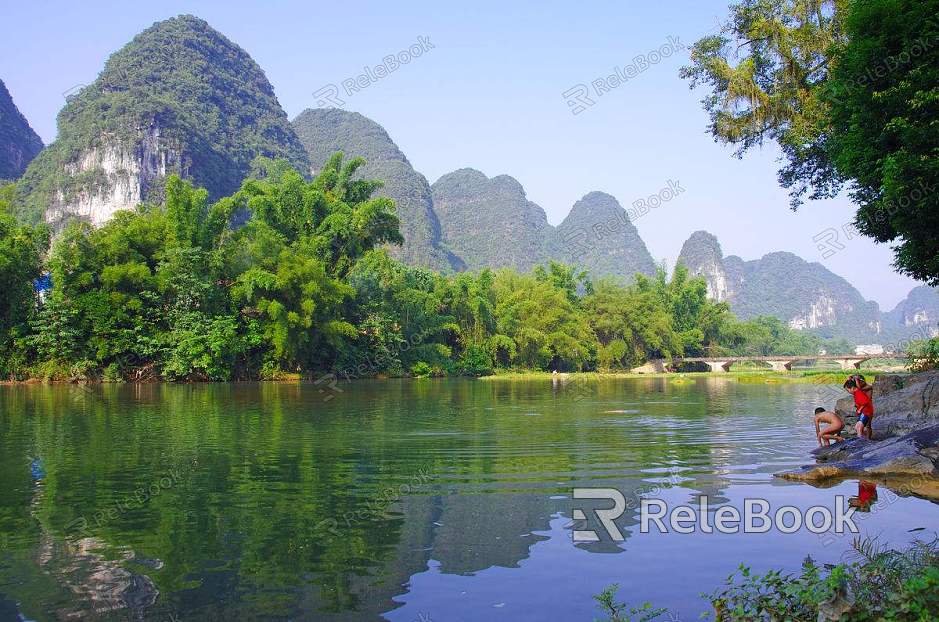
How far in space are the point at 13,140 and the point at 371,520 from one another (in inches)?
6765

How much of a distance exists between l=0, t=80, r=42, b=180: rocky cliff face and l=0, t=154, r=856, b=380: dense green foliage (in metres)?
107

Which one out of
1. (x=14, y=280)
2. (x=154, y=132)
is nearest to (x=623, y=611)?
(x=14, y=280)

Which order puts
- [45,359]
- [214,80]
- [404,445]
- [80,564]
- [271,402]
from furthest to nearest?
1. [214,80]
2. [45,359]
3. [271,402]
4. [404,445]
5. [80,564]

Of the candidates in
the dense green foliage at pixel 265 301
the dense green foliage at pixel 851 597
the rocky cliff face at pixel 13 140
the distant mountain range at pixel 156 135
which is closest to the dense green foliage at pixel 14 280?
the dense green foliage at pixel 265 301

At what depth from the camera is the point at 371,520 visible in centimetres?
916

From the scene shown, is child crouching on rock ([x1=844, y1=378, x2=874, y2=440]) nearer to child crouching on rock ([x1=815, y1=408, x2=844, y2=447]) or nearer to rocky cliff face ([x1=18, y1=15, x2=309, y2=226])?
child crouching on rock ([x1=815, y1=408, x2=844, y2=447])

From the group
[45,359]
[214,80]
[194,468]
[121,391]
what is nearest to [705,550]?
[194,468]

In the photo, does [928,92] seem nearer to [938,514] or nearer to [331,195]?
[938,514]

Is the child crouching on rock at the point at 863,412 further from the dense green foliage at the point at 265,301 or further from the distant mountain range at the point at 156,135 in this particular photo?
the distant mountain range at the point at 156,135

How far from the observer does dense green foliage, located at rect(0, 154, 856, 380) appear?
4338 cm

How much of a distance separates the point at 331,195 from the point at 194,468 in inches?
1956

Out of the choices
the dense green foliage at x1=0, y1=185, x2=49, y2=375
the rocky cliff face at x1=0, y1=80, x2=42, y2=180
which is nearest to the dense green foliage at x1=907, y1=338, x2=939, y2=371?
the dense green foliage at x1=0, y1=185, x2=49, y2=375

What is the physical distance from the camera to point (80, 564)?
23.8ft

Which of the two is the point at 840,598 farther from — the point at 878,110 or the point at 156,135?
the point at 156,135
